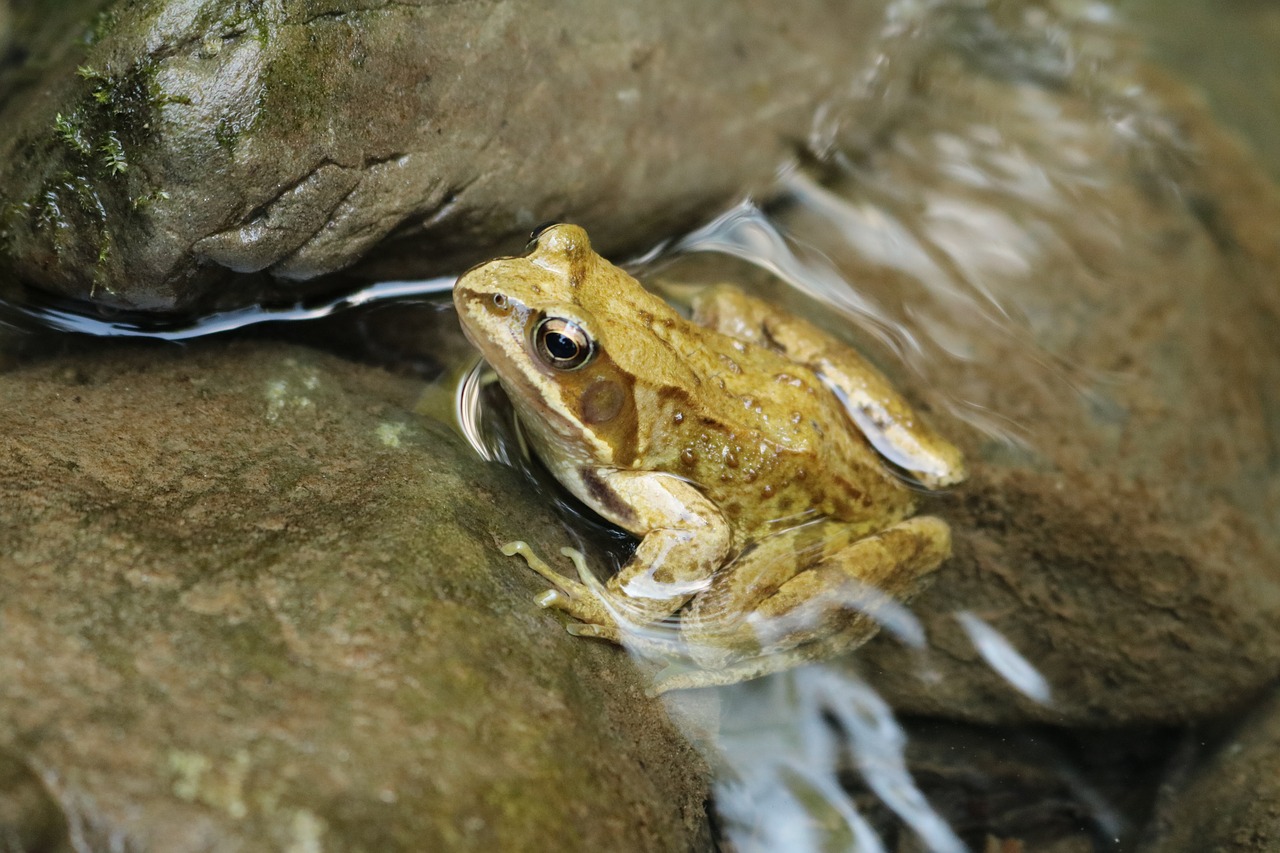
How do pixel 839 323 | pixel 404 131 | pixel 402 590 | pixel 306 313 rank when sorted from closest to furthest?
pixel 402 590 → pixel 404 131 → pixel 306 313 → pixel 839 323

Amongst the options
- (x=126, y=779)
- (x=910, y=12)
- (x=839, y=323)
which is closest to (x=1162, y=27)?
(x=910, y=12)

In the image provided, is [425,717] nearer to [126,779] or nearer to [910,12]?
[126,779]

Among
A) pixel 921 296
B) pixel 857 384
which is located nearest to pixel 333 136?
pixel 857 384

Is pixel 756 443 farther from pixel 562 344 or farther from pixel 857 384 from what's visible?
pixel 562 344

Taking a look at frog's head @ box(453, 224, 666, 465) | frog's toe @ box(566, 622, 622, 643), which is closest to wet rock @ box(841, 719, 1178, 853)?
frog's toe @ box(566, 622, 622, 643)

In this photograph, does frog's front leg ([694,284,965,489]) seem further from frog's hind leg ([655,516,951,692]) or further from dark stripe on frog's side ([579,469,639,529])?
dark stripe on frog's side ([579,469,639,529])
